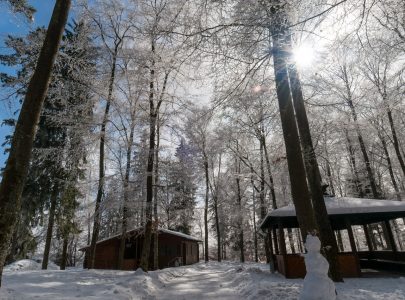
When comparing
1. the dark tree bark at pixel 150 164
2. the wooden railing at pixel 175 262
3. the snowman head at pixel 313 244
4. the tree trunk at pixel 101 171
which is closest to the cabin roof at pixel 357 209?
the dark tree bark at pixel 150 164

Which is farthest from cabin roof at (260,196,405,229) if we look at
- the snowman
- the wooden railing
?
the wooden railing

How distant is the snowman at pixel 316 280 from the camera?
4.56 meters

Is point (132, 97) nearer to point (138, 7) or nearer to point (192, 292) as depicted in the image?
point (138, 7)

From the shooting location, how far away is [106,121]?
15.9 meters

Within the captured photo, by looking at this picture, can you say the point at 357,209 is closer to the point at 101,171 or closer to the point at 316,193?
the point at 316,193

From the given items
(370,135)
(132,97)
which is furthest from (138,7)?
(370,135)

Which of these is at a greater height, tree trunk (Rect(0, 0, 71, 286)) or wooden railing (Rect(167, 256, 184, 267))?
tree trunk (Rect(0, 0, 71, 286))

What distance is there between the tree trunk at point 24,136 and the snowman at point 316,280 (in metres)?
4.85

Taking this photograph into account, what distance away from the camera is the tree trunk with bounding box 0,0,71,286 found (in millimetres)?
4745

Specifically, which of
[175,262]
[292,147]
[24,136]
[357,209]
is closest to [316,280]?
[292,147]

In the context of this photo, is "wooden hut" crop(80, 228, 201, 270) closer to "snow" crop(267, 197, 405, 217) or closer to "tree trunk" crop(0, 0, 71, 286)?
"snow" crop(267, 197, 405, 217)

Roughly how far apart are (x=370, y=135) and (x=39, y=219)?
24.0m

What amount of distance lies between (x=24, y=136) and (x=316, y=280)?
552cm

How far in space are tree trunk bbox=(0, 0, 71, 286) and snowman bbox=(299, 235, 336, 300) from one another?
4852 millimetres
